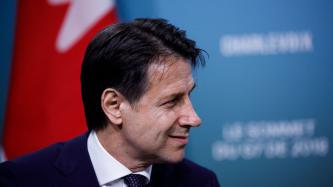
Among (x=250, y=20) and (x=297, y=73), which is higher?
(x=250, y=20)

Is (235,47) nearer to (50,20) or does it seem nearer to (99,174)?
(50,20)

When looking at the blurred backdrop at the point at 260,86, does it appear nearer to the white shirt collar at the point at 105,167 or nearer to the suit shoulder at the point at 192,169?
the suit shoulder at the point at 192,169

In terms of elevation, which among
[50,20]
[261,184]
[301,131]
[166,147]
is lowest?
[261,184]

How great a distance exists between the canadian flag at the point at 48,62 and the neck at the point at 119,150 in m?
0.59

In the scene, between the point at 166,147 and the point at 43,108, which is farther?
the point at 43,108

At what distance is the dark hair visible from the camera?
125cm

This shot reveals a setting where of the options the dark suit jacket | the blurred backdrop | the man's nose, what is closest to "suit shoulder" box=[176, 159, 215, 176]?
the dark suit jacket

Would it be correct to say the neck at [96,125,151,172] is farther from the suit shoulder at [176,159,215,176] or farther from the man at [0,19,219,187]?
the suit shoulder at [176,159,215,176]

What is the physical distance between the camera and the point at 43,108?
190cm

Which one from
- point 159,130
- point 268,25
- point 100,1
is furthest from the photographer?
point 268,25

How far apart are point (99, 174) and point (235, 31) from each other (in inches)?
36.6

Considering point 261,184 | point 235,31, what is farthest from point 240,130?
point 235,31

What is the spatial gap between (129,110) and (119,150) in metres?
0.12

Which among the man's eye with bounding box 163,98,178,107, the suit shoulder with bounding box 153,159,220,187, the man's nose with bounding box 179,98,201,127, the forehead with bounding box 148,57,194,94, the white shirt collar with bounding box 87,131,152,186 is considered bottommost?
the suit shoulder with bounding box 153,159,220,187
